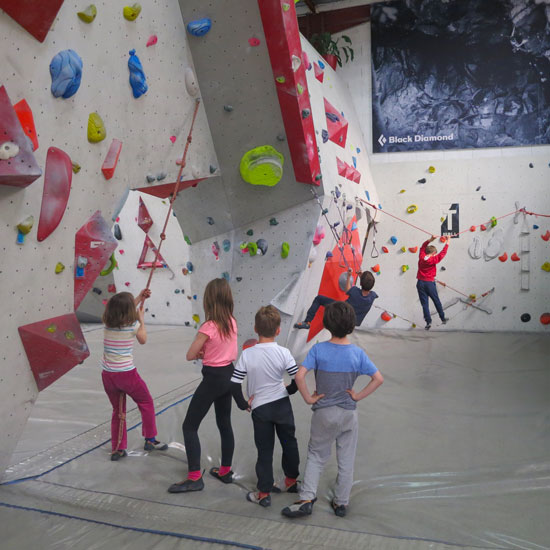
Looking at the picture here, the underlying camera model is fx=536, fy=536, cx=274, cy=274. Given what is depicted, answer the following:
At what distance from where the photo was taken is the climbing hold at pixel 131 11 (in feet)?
8.92

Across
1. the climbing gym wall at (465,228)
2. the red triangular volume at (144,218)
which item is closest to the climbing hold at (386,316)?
the climbing gym wall at (465,228)

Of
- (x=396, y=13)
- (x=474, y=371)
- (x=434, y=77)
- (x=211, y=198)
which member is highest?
(x=396, y=13)

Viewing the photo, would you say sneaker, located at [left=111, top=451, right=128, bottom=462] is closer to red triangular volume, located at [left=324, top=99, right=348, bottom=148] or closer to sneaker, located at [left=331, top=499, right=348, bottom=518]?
sneaker, located at [left=331, top=499, right=348, bottom=518]

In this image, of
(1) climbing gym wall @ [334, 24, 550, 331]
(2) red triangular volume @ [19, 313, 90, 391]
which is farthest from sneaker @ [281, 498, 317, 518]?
(1) climbing gym wall @ [334, 24, 550, 331]

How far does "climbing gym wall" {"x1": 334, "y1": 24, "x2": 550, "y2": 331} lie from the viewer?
20.7 ft

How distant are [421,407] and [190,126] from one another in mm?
2396

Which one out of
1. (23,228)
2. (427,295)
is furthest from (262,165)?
(427,295)

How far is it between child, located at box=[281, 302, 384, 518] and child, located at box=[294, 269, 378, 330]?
6.67 ft

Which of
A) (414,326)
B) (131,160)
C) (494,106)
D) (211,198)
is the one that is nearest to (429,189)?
(494,106)

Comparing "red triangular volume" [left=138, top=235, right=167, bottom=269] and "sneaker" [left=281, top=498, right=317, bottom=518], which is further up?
"red triangular volume" [left=138, top=235, right=167, bottom=269]

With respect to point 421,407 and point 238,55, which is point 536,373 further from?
point 238,55

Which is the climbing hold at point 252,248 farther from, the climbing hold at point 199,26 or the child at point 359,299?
the climbing hold at point 199,26

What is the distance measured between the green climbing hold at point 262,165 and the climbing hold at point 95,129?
1.37 meters

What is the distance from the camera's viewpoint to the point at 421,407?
3.53 m
